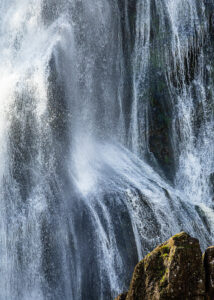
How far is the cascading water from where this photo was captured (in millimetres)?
9273

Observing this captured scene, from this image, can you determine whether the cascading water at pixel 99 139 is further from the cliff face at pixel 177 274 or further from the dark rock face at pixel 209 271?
the dark rock face at pixel 209 271

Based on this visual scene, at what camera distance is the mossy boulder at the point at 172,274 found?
17.3ft

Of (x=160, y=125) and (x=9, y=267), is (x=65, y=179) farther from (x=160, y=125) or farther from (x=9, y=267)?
(x=160, y=125)

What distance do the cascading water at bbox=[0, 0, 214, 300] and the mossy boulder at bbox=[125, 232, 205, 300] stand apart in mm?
2996

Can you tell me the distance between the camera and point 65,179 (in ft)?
35.8

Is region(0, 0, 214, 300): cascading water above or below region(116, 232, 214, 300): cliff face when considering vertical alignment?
above

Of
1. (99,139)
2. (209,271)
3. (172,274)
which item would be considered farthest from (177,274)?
(99,139)

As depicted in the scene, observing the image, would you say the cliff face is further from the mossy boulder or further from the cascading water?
the cascading water

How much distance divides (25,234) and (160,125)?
5558 mm

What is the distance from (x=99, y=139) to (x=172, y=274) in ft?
25.0

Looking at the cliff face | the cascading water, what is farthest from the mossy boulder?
the cascading water

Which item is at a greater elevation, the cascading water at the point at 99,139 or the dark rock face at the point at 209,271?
the cascading water at the point at 99,139

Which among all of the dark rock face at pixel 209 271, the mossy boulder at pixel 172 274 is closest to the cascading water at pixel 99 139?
the mossy boulder at pixel 172 274

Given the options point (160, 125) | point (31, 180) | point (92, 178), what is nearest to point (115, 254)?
point (92, 178)
